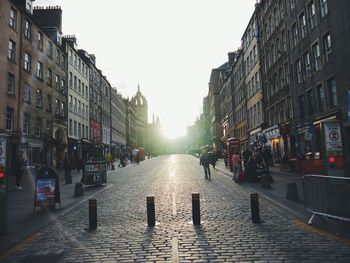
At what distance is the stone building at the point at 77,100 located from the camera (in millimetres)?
43656

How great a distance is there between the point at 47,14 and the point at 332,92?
33909 millimetres

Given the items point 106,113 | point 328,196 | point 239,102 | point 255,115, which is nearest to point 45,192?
point 328,196

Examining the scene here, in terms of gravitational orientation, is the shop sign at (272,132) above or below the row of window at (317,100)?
below

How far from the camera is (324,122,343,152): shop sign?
1182 cm

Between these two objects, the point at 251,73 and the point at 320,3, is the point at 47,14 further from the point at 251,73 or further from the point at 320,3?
the point at 320,3

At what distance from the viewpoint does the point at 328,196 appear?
7.46 meters

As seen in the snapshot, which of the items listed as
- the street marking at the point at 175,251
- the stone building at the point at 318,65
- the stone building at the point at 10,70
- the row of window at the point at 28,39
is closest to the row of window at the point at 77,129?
the row of window at the point at 28,39

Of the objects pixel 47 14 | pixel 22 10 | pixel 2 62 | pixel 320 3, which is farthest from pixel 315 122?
pixel 47 14

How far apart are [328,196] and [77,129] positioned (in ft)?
140

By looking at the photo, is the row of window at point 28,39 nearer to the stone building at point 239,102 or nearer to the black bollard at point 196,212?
the black bollard at point 196,212

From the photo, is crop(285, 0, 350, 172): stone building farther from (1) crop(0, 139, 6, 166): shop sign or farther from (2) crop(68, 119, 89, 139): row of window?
(2) crop(68, 119, 89, 139): row of window

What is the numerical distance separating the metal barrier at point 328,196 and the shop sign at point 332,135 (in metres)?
3.98

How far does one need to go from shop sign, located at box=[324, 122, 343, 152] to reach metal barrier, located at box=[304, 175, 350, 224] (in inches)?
157

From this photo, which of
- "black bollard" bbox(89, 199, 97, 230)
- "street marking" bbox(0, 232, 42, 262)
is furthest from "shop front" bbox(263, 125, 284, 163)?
"street marking" bbox(0, 232, 42, 262)
